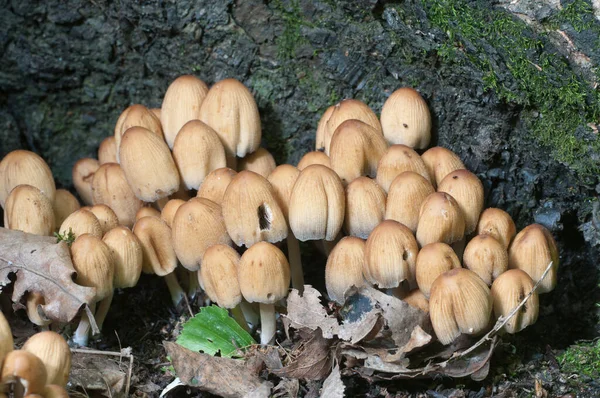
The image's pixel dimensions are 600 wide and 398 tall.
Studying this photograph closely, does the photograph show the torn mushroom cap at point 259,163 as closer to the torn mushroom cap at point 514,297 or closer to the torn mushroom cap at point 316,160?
the torn mushroom cap at point 316,160

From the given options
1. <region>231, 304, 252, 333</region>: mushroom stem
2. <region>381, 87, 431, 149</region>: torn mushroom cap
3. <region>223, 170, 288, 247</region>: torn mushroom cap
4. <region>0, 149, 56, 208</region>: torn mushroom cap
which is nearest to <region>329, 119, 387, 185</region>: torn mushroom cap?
<region>381, 87, 431, 149</region>: torn mushroom cap

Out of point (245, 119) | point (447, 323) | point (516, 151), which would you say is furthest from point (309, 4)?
point (447, 323)

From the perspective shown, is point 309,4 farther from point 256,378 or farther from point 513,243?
point 256,378

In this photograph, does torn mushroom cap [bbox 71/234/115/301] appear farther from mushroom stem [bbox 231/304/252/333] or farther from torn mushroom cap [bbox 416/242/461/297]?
torn mushroom cap [bbox 416/242/461/297]

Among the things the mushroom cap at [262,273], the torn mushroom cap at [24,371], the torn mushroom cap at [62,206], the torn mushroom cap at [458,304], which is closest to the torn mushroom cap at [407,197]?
the torn mushroom cap at [458,304]

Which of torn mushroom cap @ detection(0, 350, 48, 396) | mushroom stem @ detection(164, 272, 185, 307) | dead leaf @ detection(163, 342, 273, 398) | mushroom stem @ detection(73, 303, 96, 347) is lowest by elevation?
mushroom stem @ detection(73, 303, 96, 347)

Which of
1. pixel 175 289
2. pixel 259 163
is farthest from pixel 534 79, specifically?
pixel 175 289
